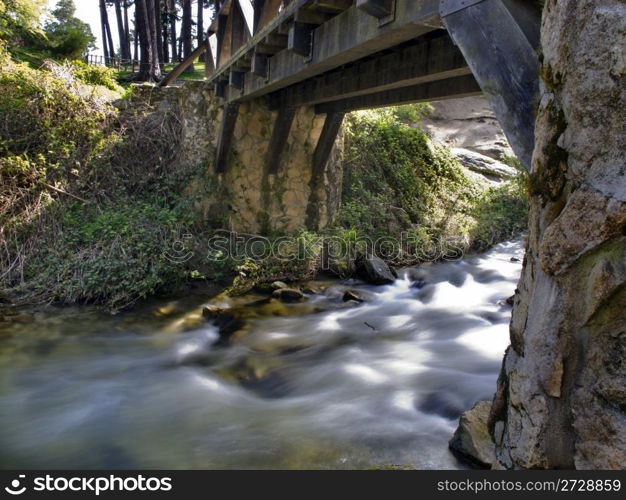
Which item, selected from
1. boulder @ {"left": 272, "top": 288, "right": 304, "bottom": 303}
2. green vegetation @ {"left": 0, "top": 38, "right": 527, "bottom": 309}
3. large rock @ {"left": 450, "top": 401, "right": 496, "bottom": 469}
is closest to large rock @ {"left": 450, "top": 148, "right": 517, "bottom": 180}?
green vegetation @ {"left": 0, "top": 38, "right": 527, "bottom": 309}

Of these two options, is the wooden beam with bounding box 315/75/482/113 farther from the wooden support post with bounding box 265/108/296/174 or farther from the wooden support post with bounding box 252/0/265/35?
the wooden support post with bounding box 252/0/265/35

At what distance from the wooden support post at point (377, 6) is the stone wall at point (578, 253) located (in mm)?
1296

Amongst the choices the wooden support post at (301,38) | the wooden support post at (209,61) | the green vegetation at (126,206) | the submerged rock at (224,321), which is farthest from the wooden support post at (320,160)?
the wooden support post at (301,38)

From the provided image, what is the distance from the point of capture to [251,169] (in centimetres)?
914

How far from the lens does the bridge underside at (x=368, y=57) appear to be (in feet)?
8.68

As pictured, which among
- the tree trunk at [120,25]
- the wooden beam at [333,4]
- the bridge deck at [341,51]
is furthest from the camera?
the tree trunk at [120,25]

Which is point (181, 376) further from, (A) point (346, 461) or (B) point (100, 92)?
(B) point (100, 92)

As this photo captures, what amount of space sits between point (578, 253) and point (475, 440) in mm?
1776

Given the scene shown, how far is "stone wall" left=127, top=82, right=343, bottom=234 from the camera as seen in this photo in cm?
903

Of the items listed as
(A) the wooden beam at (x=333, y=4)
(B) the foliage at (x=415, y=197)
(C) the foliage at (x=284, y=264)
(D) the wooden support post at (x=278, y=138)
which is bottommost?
(C) the foliage at (x=284, y=264)

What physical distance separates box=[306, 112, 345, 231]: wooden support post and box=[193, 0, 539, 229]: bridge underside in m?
0.02

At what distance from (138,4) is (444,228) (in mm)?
11360

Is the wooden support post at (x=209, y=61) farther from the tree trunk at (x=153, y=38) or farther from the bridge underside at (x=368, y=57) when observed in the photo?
the tree trunk at (x=153, y=38)
